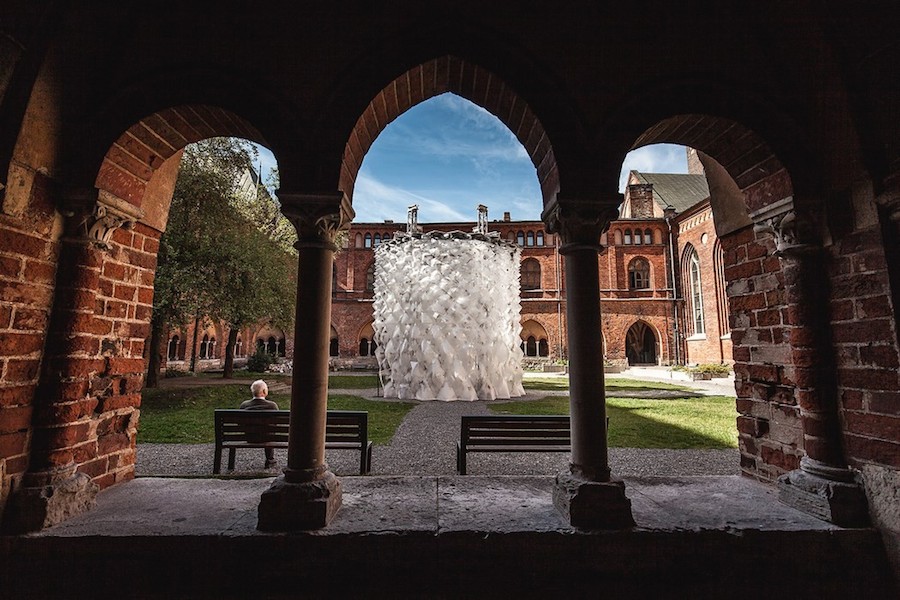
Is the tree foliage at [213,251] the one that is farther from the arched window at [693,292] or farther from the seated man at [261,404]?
the arched window at [693,292]

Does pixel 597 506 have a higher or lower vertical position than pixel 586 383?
lower

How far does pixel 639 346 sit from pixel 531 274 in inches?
374

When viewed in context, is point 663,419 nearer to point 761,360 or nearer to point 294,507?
point 761,360

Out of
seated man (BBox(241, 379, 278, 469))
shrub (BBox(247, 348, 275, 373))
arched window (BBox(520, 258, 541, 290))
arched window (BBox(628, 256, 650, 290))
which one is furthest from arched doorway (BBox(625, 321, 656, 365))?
seated man (BBox(241, 379, 278, 469))

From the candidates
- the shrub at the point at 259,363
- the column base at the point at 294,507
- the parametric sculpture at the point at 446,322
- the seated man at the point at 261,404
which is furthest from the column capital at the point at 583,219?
the shrub at the point at 259,363

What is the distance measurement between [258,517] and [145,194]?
267cm

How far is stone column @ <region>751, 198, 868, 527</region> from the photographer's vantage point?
2.70m

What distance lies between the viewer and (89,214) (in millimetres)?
2846

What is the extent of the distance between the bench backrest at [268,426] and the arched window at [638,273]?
26.5 meters

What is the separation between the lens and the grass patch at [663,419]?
7.00 metres

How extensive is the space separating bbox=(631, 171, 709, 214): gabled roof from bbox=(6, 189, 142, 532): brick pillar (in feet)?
106

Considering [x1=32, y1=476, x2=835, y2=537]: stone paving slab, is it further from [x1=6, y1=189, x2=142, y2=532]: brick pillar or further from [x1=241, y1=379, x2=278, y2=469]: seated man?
[x1=241, y1=379, x2=278, y2=469]: seated man

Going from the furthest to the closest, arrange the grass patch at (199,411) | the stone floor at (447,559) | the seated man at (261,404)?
1. the grass patch at (199,411)
2. the seated man at (261,404)
3. the stone floor at (447,559)

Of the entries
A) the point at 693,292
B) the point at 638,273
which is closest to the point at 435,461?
the point at 693,292
